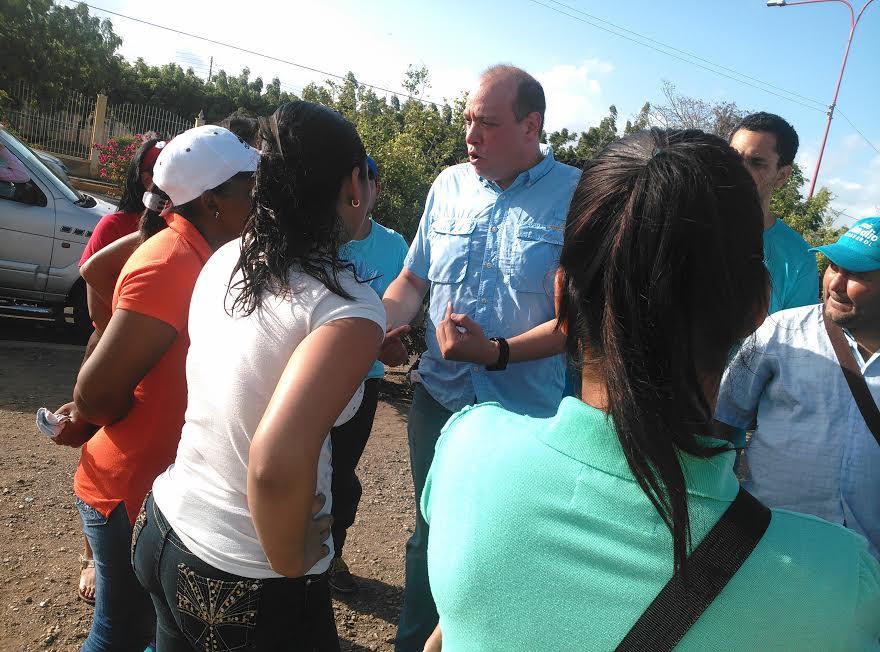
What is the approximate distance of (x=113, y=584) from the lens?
1.97 m

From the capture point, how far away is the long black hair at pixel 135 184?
3354 mm

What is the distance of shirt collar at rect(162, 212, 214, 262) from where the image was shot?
1995 mm

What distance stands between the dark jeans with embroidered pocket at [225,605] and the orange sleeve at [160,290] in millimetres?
513

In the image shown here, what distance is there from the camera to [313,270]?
1.50 m

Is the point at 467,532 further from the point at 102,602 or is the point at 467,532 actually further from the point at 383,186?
the point at 383,186

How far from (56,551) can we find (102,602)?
6.48 ft

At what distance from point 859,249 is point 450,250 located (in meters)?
1.47

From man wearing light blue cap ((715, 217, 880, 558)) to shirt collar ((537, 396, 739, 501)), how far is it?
1.01 m

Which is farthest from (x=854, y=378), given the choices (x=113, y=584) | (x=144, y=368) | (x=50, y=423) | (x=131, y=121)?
(x=131, y=121)

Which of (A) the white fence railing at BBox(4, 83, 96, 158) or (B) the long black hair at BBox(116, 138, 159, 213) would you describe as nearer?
(B) the long black hair at BBox(116, 138, 159, 213)

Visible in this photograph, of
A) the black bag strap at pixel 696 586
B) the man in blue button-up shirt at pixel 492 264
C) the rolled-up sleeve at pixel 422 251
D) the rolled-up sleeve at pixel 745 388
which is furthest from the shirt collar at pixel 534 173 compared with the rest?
the black bag strap at pixel 696 586

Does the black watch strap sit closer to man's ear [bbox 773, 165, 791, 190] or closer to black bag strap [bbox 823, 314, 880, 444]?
black bag strap [bbox 823, 314, 880, 444]

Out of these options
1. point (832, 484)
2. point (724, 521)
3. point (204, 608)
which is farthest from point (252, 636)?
point (832, 484)

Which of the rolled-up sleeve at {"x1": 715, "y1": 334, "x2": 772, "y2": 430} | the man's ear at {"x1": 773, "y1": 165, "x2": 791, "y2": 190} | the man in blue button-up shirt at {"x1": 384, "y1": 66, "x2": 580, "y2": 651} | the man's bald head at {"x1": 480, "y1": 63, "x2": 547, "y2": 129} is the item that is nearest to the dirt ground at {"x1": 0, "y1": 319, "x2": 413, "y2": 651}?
the man in blue button-up shirt at {"x1": 384, "y1": 66, "x2": 580, "y2": 651}
